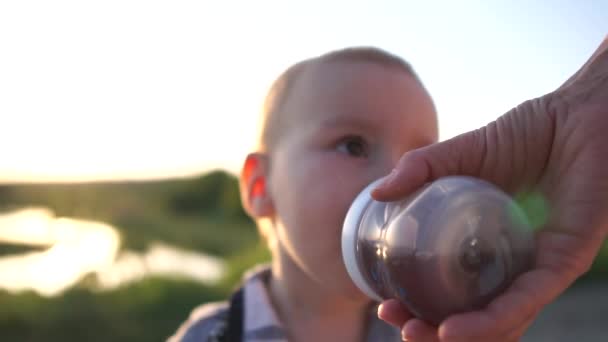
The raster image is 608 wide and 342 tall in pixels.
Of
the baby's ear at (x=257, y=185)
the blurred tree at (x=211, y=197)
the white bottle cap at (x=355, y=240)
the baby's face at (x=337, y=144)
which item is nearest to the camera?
the white bottle cap at (x=355, y=240)

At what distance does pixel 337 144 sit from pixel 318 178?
0.20ft

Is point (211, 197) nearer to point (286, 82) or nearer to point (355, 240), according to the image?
point (286, 82)

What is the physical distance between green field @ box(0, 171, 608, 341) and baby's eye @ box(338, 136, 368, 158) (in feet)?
4.00

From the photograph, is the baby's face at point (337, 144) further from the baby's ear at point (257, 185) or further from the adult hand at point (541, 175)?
the adult hand at point (541, 175)

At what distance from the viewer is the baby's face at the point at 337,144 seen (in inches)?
36.9

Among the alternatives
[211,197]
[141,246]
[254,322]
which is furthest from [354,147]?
[211,197]

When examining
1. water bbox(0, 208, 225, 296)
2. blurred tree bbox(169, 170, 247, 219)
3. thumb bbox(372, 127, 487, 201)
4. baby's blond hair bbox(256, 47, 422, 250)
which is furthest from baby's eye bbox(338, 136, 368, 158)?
blurred tree bbox(169, 170, 247, 219)

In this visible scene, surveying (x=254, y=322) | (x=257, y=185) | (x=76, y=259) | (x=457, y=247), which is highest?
(x=457, y=247)

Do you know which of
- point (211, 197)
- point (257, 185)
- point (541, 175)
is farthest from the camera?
point (211, 197)

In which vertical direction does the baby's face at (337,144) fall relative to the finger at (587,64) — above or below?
below

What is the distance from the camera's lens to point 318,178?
0.97 meters

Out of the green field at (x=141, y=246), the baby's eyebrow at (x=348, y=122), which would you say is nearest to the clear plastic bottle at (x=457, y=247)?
the baby's eyebrow at (x=348, y=122)

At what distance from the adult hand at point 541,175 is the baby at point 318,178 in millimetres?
215

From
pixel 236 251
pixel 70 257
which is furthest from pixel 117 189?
pixel 70 257
